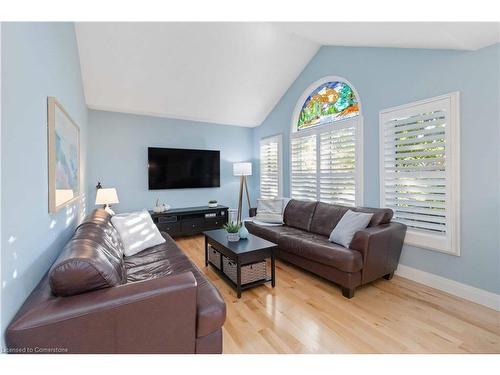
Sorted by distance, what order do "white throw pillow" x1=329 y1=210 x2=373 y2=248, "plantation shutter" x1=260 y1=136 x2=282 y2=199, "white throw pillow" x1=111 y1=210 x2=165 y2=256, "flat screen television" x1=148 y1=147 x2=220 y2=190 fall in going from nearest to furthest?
"white throw pillow" x1=111 y1=210 x2=165 y2=256 → "white throw pillow" x1=329 y1=210 x2=373 y2=248 → "flat screen television" x1=148 y1=147 x2=220 y2=190 → "plantation shutter" x1=260 y1=136 x2=282 y2=199

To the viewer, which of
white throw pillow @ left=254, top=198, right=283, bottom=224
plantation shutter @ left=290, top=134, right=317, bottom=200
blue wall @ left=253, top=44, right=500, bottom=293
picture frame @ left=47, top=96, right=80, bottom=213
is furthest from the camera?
plantation shutter @ left=290, top=134, right=317, bottom=200

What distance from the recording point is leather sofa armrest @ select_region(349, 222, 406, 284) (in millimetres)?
2261

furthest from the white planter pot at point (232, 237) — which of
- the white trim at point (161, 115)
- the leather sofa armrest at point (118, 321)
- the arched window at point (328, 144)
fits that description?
the white trim at point (161, 115)

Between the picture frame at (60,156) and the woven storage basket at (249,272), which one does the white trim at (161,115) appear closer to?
the picture frame at (60,156)

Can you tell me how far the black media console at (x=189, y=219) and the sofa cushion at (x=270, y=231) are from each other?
115 cm

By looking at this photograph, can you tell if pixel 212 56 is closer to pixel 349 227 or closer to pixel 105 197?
pixel 105 197

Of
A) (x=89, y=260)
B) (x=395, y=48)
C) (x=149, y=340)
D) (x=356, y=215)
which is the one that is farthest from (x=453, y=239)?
(x=89, y=260)

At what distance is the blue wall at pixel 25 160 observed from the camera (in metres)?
0.99

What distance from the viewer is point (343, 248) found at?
7.80ft

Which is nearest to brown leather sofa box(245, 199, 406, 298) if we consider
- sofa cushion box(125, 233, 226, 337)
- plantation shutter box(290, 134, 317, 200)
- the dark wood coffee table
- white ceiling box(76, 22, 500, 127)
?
the dark wood coffee table

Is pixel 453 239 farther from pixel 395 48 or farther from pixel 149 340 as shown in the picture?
pixel 149 340

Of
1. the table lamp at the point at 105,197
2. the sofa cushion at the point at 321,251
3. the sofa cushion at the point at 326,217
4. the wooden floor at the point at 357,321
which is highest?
the table lamp at the point at 105,197

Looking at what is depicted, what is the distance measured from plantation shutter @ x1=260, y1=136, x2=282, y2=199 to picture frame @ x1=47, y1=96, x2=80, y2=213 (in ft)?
10.8

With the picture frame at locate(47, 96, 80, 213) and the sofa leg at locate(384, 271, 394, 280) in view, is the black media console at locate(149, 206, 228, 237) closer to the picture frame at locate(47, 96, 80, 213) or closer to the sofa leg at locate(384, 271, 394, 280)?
the picture frame at locate(47, 96, 80, 213)
